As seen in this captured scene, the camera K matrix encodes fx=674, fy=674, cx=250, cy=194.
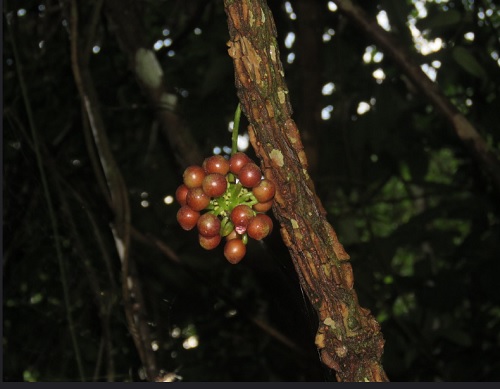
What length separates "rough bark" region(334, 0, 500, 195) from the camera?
1608 mm

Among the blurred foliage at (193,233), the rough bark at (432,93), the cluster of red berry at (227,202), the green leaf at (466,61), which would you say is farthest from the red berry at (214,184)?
the green leaf at (466,61)

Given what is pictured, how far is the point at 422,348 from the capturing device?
8.96 ft

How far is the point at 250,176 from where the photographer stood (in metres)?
0.76

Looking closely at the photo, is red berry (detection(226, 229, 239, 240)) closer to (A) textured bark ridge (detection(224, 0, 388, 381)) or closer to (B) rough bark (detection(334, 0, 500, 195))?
(A) textured bark ridge (detection(224, 0, 388, 381))

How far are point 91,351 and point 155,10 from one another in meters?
1.47

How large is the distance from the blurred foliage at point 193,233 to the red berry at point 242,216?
1229mm

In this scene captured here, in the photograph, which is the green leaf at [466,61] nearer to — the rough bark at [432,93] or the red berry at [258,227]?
the rough bark at [432,93]

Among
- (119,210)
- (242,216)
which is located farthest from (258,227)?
(119,210)

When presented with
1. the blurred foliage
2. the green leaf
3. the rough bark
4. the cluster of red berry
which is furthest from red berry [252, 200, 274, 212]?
the green leaf

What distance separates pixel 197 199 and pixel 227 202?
0.04m

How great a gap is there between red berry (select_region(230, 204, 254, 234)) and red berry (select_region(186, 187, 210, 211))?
0.04 m

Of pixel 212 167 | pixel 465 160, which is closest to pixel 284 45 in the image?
pixel 465 160

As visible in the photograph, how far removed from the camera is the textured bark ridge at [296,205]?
73 centimetres

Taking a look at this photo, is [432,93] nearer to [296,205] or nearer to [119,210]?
[119,210]
